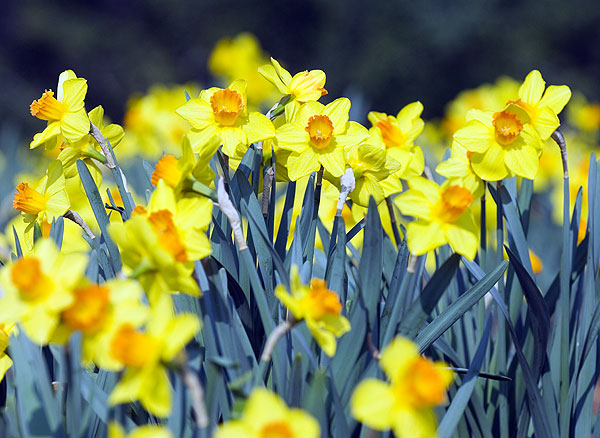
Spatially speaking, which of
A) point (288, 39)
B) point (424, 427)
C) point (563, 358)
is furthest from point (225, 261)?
point (288, 39)

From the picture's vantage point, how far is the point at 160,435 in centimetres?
48

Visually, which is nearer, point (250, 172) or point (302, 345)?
point (302, 345)

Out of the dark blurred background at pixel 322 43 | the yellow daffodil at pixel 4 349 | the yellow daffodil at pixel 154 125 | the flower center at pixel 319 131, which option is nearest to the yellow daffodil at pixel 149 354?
the yellow daffodil at pixel 4 349

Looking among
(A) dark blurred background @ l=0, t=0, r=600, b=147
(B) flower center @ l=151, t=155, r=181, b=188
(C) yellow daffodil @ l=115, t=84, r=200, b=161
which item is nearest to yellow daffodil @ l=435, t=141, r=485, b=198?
(B) flower center @ l=151, t=155, r=181, b=188

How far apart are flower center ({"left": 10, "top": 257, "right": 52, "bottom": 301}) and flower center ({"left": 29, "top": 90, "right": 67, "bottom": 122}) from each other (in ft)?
1.06

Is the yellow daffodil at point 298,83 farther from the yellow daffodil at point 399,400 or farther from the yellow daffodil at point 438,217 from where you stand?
the yellow daffodil at point 399,400

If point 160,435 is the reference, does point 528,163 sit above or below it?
above

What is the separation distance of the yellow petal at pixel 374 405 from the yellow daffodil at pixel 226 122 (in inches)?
14.5

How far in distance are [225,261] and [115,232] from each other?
0.24m

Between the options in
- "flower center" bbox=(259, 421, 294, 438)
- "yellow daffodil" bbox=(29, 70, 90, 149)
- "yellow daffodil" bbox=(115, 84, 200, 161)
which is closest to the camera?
"flower center" bbox=(259, 421, 294, 438)

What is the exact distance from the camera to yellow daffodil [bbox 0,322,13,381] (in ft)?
2.21

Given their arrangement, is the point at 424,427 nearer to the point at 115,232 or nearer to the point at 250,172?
the point at 115,232

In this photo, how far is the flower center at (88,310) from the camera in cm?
52

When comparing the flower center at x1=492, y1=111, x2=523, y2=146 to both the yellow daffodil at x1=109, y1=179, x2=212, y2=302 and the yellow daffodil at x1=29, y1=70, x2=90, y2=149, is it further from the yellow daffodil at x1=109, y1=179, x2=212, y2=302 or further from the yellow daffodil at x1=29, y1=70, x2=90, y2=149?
the yellow daffodil at x1=29, y1=70, x2=90, y2=149
